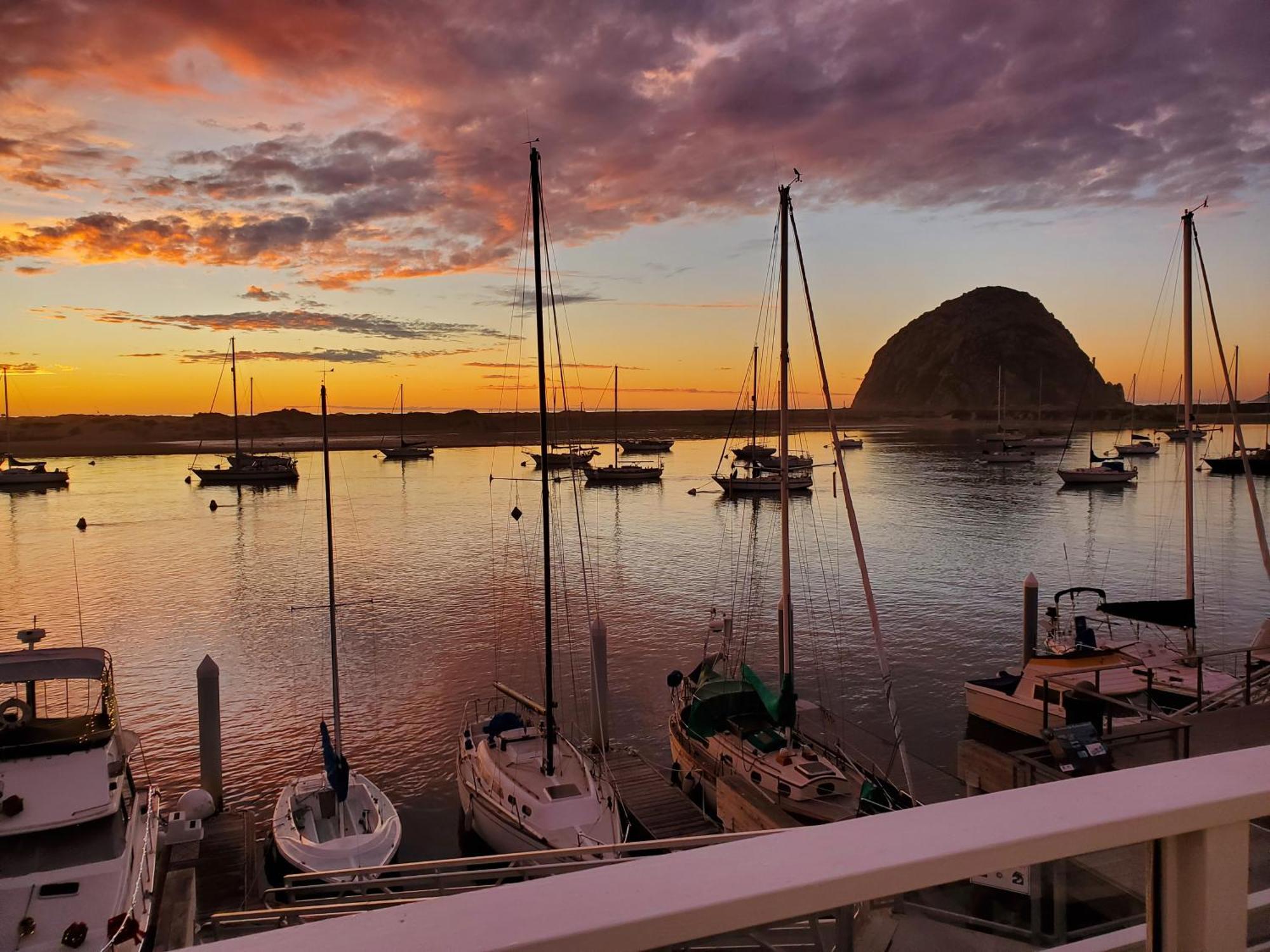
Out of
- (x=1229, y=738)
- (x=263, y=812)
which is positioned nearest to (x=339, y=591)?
(x=263, y=812)

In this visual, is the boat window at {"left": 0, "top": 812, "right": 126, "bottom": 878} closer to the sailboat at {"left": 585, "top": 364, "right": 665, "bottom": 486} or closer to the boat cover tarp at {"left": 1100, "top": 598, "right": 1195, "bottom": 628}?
the boat cover tarp at {"left": 1100, "top": 598, "right": 1195, "bottom": 628}

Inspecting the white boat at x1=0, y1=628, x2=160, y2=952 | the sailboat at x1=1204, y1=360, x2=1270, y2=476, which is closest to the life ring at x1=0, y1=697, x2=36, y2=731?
the white boat at x1=0, y1=628, x2=160, y2=952

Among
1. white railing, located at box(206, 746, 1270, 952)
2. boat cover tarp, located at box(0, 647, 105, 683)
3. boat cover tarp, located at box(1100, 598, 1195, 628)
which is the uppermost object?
white railing, located at box(206, 746, 1270, 952)

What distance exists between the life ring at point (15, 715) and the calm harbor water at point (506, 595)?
17.7 ft

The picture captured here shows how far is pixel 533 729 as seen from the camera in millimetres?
16281

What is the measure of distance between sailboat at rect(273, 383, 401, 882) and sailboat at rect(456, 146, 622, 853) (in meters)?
1.49

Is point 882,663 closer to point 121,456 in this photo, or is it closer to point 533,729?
point 533,729

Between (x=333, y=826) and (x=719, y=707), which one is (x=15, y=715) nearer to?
(x=333, y=826)

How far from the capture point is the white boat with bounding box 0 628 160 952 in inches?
363

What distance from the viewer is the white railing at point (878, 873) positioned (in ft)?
4.10

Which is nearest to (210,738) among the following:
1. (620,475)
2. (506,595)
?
(506,595)

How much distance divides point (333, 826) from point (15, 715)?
197 inches

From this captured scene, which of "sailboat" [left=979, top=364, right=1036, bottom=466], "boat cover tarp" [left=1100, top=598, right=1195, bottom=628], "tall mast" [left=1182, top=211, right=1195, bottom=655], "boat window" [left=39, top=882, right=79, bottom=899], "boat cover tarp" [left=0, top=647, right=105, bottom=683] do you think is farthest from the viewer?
"sailboat" [left=979, top=364, right=1036, bottom=466]

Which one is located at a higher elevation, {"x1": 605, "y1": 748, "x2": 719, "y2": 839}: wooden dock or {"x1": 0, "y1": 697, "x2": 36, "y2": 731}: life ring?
{"x1": 0, "y1": 697, "x2": 36, "y2": 731}: life ring
